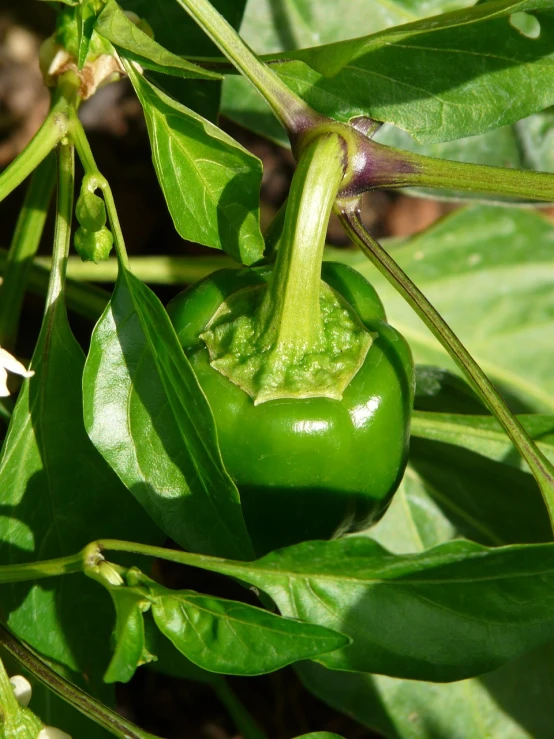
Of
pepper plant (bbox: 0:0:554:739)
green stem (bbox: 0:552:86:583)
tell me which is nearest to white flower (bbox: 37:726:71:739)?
pepper plant (bbox: 0:0:554:739)

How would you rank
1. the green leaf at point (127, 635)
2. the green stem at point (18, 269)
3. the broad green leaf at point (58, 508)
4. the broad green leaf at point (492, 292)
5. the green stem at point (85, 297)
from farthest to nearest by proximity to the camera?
the broad green leaf at point (492, 292) → the green stem at point (85, 297) → the green stem at point (18, 269) → the broad green leaf at point (58, 508) → the green leaf at point (127, 635)

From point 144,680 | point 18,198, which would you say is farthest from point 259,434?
point 18,198

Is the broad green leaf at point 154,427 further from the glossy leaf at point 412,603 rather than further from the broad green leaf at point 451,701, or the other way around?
the broad green leaf at point 451,701

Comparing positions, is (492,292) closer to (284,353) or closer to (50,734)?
(284,353)

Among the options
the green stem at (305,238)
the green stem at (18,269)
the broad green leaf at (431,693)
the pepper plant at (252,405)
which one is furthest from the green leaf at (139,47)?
the broad green leaf at (431,693)

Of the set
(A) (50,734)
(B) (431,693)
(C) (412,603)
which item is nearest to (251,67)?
(C) (412,603)

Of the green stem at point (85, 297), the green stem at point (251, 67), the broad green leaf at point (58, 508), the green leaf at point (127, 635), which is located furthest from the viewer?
the green stem at point (85, 297)

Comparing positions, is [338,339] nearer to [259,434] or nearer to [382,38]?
[259,434]

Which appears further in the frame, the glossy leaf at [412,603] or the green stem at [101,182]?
the green stem at [101,182]
